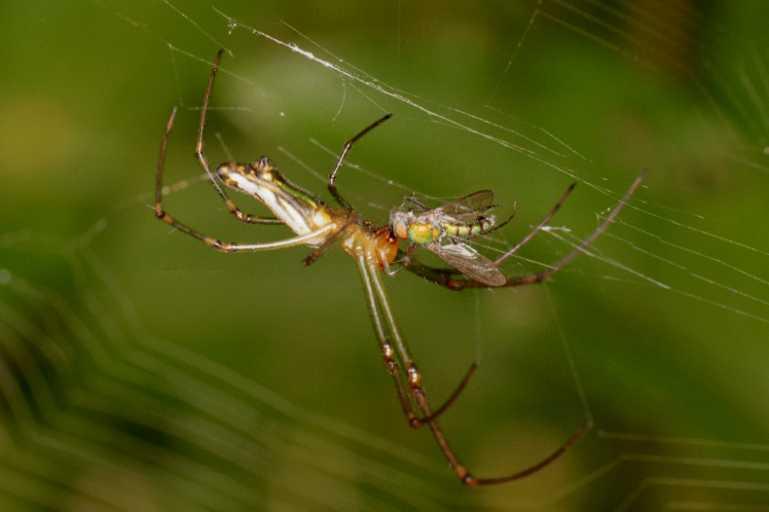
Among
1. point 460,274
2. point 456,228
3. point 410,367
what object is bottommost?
point 410,367

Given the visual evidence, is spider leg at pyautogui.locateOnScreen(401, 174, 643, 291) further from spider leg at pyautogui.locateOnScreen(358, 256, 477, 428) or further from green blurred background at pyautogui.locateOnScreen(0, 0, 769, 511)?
spider leg at pyautogui.locateOnScreen(358, 256, 477, 428)

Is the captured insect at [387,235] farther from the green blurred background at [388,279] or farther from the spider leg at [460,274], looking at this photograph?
the green blurred background at [388,279]

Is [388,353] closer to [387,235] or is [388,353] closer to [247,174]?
[387,235]

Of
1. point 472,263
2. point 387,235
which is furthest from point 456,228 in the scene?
point 387,235

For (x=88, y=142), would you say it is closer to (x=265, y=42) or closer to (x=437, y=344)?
(x=265, y=42)

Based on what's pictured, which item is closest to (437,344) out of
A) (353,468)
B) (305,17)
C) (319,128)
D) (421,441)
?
(421,441)

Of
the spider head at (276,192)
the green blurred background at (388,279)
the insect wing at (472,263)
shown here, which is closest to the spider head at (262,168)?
the spider head at (276,192)

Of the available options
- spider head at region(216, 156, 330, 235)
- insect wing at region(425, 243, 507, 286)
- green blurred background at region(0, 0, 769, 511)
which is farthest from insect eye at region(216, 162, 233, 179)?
insect wing at region(425, 243, 507, 286)
